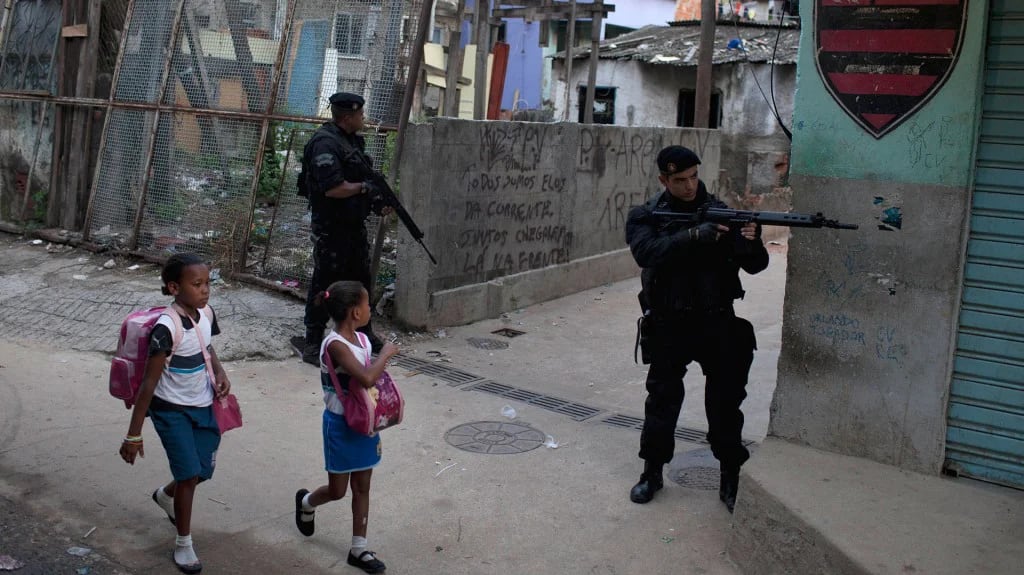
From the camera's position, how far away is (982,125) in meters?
4.09

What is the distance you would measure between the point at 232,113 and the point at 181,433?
5250mm

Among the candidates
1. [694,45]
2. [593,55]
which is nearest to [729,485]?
[593,55]

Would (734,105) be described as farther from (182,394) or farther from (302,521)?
(182,394)

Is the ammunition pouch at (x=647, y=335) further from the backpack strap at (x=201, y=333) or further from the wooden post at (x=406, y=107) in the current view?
the wooden post at (x=406, y=107)

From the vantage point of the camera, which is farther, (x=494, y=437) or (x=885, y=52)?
(x=494, y=437)

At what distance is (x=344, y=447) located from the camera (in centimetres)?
389

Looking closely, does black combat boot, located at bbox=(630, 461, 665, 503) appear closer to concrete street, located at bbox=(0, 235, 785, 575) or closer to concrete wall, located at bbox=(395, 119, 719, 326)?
concrete street, located at bbox=(0, 235, 785, 575)

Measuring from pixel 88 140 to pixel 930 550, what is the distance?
8991 millimetres

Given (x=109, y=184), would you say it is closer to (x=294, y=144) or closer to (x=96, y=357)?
(x=294, y=144)

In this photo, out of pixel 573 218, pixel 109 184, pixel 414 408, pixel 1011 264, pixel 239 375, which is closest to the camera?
pixel 1011 264

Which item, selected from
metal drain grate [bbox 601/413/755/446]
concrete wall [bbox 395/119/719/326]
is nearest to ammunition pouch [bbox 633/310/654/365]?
metal drain grate [bbox 601/413/755/446]

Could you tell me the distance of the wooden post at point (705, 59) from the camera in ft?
38.3

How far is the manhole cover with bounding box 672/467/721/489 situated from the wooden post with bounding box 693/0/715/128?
7603 millimetres

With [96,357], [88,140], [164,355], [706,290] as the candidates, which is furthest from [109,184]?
[706,290]
